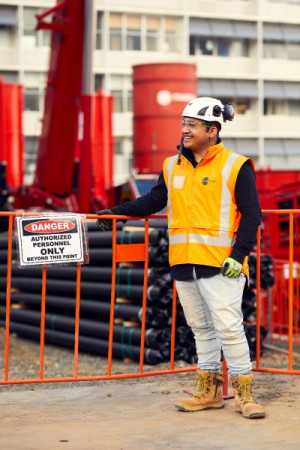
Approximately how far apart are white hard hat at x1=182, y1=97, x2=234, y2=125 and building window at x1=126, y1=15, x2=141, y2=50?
52.3 meters

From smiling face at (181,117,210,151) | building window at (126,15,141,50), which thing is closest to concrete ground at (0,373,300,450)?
smiling face at (181,117,210,151)

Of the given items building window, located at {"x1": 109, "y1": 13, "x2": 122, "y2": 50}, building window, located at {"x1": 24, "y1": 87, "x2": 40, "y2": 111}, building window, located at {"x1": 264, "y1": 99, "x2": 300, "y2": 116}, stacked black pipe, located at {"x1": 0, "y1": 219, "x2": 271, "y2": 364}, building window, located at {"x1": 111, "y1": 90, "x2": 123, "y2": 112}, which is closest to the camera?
stacked black pipe, located at {"x1": 0, "y1": 219, "x2": 271, "y2": 364}

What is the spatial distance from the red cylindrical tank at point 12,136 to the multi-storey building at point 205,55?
33.7 meters

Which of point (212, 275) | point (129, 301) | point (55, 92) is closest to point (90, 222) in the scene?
point (129, 301)

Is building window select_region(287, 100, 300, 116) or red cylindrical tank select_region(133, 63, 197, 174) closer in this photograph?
red cylindrical tank select_region(133, 63, 197, 174)

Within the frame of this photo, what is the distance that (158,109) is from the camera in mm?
22172

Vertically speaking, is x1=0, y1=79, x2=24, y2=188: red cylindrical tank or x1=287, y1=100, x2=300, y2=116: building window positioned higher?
x1=287, y1=100, x2=300, y2=116: building window

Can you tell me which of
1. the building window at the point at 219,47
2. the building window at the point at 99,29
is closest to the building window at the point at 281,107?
the building window at the point at 219,47

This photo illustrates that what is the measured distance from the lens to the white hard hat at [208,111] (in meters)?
6.74

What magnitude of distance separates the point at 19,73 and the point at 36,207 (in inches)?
1455

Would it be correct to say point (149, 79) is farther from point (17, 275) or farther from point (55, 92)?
point (17, 275)

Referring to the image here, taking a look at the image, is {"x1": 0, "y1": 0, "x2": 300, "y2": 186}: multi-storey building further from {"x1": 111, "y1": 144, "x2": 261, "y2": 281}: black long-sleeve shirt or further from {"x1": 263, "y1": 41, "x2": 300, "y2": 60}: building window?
{"x1": 111, "y1": 144, "x2": 261, "y2": 281}: black long-sleeve shirt

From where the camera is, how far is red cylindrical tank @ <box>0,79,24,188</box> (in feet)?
66.0

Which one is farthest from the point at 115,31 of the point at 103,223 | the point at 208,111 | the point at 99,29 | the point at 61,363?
the point at 208,111
